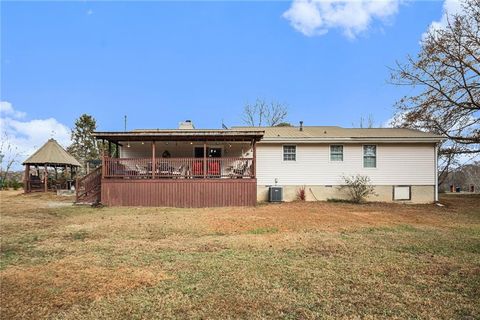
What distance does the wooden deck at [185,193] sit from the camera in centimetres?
1418

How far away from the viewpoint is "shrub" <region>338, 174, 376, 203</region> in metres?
15.7

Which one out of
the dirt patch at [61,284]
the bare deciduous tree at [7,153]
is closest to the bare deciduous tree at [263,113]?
the bare deciduous tree at [7,153]

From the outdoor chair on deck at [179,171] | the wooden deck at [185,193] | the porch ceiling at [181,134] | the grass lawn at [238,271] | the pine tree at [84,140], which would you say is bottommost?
the grass lawn at [238,271]

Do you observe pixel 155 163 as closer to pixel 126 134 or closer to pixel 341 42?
pixel 126 134

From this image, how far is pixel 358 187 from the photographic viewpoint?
618 inches

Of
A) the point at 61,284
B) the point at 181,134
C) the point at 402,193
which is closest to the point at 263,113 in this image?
the point at 402,193

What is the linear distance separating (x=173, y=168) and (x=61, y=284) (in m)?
10.5

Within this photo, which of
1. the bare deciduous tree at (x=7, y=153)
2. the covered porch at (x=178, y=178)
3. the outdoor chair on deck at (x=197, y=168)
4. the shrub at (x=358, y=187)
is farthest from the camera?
the bare deciduous tree at (x=7, y=153)

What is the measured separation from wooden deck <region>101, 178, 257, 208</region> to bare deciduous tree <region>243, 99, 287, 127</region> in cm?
2518

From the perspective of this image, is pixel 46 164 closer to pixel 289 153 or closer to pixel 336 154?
pixel 289 153

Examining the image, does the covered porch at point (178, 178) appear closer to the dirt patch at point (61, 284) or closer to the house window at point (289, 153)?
the house window at point (289, 153)

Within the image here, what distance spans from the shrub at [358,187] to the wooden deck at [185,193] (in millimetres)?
5030

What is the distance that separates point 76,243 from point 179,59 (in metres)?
16.1

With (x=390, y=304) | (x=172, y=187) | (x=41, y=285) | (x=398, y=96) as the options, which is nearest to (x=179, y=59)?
(x=172, y=187)
